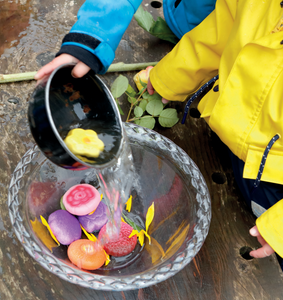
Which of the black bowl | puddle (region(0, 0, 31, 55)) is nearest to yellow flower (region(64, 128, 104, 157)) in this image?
the black bowl

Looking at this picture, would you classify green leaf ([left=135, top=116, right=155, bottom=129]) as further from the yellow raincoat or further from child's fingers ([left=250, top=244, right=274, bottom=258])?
child's fingers ([left=250, top=244, right=274, bottom=258])

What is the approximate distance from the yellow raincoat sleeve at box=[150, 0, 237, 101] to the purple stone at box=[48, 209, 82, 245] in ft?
1.41

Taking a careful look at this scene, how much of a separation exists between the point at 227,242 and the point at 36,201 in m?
0.41

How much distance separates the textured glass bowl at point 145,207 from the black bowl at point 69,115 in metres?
0.14

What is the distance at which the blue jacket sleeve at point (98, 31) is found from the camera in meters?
0.55

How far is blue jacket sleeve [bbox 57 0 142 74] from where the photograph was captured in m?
0.55

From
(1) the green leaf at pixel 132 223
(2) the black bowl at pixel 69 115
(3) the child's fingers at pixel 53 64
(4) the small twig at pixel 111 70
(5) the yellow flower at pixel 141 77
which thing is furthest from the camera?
(5) the yellow flower at pixel 141 77

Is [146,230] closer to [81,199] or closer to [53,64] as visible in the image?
[81,199]

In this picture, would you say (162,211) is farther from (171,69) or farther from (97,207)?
(171,69)

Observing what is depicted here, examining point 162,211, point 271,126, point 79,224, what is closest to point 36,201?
point 79,224

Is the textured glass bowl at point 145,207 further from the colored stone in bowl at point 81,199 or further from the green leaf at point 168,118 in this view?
the green leaf at point 168,118

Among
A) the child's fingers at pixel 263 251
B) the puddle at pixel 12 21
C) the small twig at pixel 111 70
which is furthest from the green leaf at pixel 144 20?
the child's fingers at pixel 263 251

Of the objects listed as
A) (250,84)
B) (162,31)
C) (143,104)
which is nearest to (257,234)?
(250,84)

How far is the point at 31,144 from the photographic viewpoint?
643mm
